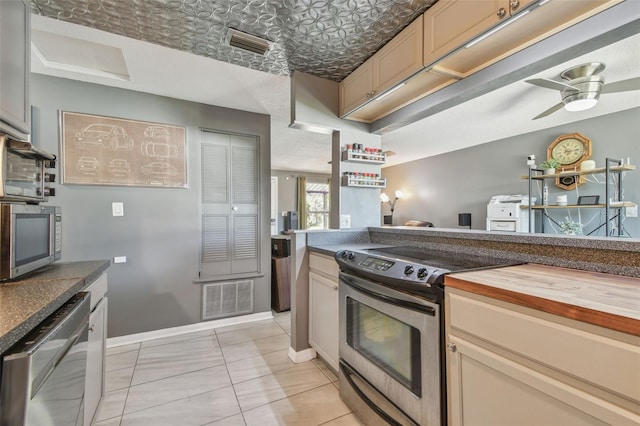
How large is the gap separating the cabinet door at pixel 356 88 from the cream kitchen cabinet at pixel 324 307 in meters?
1.29

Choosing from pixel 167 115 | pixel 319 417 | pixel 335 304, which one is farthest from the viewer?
pixel 167 115

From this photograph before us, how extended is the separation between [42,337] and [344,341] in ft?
4.63

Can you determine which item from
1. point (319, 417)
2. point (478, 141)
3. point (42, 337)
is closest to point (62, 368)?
point (42, 337)

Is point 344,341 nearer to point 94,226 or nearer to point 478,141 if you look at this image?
point 94,226

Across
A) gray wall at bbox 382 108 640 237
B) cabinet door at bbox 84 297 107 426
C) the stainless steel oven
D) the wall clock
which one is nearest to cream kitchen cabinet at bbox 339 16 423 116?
the stainless steel oven

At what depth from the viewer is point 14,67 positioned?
136 centimetres

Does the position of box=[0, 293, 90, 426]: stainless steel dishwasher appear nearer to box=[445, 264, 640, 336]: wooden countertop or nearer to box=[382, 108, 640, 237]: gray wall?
box=[445, 264, 640, 336]: wooden countertop

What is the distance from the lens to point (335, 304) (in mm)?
1901

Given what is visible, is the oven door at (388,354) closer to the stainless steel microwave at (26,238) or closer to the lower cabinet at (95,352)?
the lower cabinet at (95,352)

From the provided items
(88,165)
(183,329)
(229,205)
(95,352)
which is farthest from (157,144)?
(95,352)

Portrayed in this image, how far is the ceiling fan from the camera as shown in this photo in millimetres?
2359

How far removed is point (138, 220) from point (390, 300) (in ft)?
8.26

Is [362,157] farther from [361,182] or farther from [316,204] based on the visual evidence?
[316,204]

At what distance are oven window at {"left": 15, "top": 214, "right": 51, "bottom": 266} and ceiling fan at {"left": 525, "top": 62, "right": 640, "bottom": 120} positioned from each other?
3427 mm
